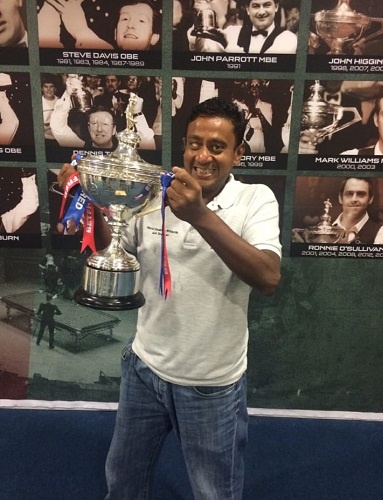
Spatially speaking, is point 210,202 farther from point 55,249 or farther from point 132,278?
point 55,249

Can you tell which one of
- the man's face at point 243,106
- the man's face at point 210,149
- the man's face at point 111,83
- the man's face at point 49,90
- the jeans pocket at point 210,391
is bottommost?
the jeans pocket at point 210,391

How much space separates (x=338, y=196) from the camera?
1.72 meters

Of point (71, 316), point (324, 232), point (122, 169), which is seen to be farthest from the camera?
point (71, 316)

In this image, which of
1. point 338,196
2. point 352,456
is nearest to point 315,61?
point 338,196

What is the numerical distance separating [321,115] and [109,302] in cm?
111

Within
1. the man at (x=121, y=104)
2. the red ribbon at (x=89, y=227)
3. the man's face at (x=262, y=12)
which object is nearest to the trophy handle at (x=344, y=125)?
the man's face at (x=262, y=12)

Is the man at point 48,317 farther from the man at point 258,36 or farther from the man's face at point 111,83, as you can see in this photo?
the man at point 258,36

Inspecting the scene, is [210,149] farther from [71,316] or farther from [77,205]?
[71,316]

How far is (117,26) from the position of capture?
1.58 metres

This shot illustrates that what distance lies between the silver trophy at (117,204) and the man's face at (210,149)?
10cm

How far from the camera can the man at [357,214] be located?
5.61 feet

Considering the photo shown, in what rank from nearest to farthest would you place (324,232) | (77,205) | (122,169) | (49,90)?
1. (122,169)
2. (77,205)
3. (49,90)
4. (324,232)

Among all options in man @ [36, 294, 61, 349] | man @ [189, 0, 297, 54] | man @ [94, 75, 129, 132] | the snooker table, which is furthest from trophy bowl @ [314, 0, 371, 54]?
man @ [36, 294, 61, 349]

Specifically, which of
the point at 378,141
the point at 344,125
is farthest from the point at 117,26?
the point at 378,141
